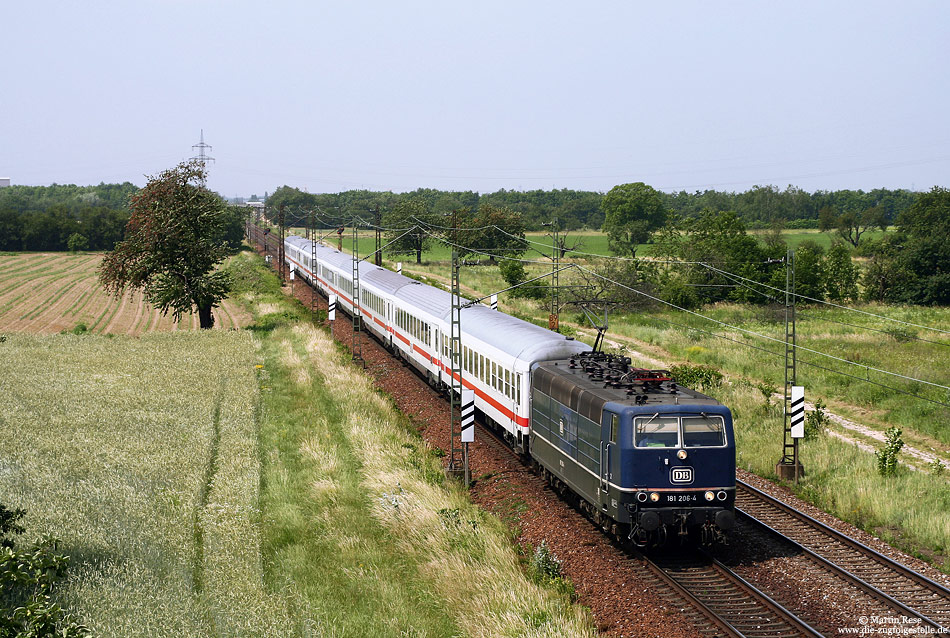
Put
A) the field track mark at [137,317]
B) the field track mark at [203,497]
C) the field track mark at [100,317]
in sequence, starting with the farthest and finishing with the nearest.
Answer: the field track mark at [100,317] → the field track mark at [137,317] → the field track mark at [203,497]

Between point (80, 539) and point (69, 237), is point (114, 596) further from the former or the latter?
point (69, 237)

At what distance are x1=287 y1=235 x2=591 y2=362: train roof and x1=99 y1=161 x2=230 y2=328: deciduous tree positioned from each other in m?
12.1

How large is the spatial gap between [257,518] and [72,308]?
219 ft

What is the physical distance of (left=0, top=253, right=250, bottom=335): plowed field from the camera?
220 feet

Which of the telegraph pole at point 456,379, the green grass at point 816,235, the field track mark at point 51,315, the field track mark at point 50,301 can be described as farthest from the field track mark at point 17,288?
the green grass at point 816,235

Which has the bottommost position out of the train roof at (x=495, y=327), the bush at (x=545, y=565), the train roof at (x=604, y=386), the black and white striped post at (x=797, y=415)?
the bush at (x=545, y=565)

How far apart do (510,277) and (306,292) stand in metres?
19.0

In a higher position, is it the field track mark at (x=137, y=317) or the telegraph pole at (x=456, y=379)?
the telegraph pole at (x=456, y=379)

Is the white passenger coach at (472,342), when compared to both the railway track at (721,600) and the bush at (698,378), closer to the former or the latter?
the railway track at (721,600)

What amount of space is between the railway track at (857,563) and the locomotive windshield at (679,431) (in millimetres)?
3245

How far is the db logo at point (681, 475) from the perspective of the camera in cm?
1534

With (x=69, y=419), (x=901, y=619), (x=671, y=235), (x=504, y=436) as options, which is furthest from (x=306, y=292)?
(x=901, y=619)

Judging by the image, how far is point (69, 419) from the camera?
28.0 meters

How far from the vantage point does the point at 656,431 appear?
605 inches
